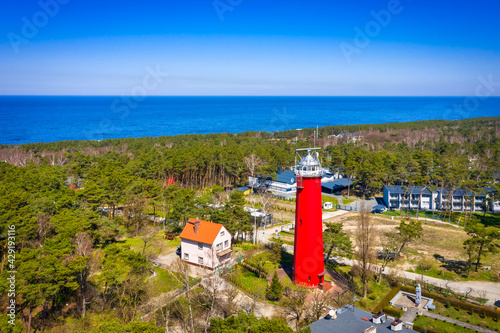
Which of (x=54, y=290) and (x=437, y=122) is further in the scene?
(x=437, y=122)

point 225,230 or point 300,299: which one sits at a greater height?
point 225,230

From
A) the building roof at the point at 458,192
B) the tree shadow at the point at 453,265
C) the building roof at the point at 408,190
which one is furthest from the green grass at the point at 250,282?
the building roof at the point at 458,192

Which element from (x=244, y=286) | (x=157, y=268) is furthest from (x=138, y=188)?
(x=244, y=286)

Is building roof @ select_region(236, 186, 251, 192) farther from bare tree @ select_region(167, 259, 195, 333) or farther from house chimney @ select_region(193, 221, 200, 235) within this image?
bare tree @ select_region(167, 259, 195, 333)

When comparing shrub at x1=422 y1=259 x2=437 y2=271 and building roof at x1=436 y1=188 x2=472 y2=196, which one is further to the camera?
building roof at x1=436 y1=188 x2=472 y2=196

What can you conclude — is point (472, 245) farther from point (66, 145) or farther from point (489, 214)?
point (66, 145)

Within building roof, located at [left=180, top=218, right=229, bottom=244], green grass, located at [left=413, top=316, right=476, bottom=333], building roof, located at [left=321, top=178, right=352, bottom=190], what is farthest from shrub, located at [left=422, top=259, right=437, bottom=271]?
building roof, located at [left=321, top=178, right=352, bottom=190]
